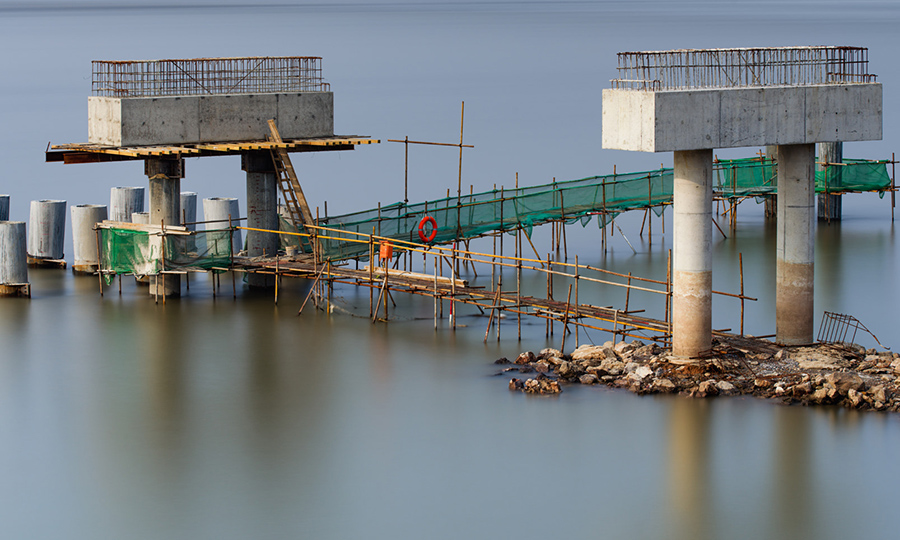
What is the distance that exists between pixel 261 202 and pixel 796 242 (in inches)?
687

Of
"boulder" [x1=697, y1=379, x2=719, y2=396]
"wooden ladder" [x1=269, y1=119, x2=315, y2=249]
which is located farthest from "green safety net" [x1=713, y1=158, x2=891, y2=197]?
"boulder" [x1=697, y1=379, x2=719, y2=396]

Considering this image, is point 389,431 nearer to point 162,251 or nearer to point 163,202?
point 162,251

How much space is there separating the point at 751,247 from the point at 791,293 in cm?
1844

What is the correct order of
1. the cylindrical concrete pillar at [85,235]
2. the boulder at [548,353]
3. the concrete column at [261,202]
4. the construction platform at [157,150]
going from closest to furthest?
the boulder at [548,353], the construction platform at [157,150], the concrete column at [261,202], the cylindrical concrete pillar at [85,235]

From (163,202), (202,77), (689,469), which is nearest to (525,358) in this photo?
(689,469)

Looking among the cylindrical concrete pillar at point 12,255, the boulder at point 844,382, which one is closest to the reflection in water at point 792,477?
the boulder at point 844,382

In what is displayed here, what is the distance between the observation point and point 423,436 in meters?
30.3

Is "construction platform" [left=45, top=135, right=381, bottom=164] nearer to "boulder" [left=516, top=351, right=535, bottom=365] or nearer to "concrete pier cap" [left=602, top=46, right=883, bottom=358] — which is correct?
"boulder" [left=516, top=351, right=535, bottom=365]

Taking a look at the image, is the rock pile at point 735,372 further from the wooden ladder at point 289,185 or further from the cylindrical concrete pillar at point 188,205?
the cylindrical concrete pillar at point 188,205

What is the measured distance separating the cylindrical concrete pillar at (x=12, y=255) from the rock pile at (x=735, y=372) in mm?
16342

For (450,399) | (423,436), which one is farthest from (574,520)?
(450,399)

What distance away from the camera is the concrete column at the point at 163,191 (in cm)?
4341

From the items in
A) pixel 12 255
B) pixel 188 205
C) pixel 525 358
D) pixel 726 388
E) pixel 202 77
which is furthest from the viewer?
pixel 188 205

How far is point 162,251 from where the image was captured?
4266 cm
